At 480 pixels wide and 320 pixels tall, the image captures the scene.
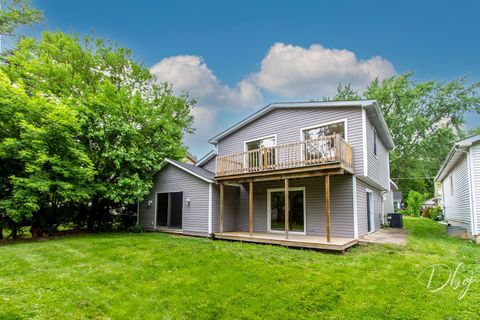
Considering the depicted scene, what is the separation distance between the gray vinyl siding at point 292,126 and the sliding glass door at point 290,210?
6.92 feet

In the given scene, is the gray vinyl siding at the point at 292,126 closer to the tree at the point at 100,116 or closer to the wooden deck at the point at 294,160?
the wooden deck at the point at 294,160

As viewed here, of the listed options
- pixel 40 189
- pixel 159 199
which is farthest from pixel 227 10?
pixel 40 189

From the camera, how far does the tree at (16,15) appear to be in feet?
45.3

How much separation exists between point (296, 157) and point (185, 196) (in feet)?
17.0

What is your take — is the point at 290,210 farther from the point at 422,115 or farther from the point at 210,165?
the point at 422,115

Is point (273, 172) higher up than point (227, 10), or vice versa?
point (227, 10)

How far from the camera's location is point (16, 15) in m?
13.9

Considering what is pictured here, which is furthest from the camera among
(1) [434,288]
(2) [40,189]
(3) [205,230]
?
(3) [205,230]

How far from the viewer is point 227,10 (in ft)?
40.4

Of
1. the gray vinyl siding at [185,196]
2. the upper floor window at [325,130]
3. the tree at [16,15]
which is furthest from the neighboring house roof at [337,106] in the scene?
the tree at [16,15]

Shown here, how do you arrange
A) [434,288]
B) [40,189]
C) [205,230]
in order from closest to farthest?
1. [434,288]
2. [40,189]
3. [205,230]

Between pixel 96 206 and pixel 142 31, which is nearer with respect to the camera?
pixel 96 206

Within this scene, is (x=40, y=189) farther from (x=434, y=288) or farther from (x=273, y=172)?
(x=434, y=288)

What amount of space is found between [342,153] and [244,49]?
969 cm
